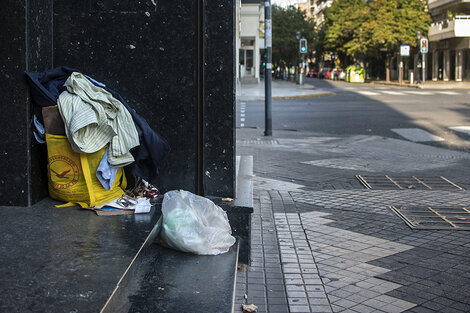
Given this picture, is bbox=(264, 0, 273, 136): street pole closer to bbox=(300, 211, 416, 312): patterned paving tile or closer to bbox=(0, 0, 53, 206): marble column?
bbox=(300, 211, 416, 312): patterned paving tile

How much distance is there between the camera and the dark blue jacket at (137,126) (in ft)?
14.1

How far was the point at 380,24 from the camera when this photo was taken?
56188 mm

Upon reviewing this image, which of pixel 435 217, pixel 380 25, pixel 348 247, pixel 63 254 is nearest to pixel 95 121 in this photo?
pixel 63 254

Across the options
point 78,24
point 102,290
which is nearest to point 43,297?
point 102,290

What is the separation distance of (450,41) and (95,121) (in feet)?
177

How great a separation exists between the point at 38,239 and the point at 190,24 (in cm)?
203

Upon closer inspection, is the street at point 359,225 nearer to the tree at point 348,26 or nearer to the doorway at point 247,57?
the doorway at point 247,57

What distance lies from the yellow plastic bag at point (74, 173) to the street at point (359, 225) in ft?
3.90

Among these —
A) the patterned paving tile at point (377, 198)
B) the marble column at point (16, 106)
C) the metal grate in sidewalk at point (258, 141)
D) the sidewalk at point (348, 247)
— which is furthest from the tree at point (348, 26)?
the marble column at point (16, 106)

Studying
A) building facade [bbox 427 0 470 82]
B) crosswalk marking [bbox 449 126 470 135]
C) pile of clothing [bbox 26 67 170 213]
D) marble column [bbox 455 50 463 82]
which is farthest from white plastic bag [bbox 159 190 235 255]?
marble column [bbox 455 50 463 82]

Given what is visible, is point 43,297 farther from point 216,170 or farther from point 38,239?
point 216,170

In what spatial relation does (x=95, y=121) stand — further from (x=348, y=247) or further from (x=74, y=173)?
(x=348, y=247)

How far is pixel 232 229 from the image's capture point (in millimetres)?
4523

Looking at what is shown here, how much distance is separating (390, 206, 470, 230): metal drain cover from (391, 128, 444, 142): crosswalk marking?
674 cm
